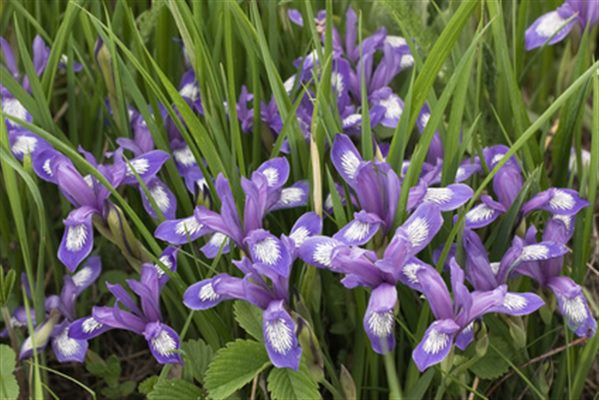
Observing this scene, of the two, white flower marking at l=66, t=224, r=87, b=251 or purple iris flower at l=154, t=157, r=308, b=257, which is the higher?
purple iris flower at l=154, t=157, r=308, b=257

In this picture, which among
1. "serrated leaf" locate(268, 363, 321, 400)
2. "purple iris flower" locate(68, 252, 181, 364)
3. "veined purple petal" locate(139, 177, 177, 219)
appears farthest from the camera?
"veined purple petal" locate(139, 177, 177, 219)

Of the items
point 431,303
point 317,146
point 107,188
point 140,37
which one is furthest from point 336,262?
point 140,37

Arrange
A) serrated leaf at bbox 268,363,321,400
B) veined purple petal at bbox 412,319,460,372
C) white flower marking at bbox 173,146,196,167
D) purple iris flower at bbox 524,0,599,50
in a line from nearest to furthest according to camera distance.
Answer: veined purple petal at bbox 412,319,460,372 → serrated leaf at bbox 268,363,321,400 → white flower marking at bbox 173,146,196,167 → purple iris flower at bbox 524,0,599,50

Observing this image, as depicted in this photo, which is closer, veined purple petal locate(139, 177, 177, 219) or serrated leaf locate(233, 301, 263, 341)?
serrated leaf locate(233, 301, 263, 341)

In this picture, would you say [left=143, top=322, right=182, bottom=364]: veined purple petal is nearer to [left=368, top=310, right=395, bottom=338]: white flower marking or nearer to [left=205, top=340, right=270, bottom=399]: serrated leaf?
[left=205, top=340, right=270, bottom=399]: serrated leaf

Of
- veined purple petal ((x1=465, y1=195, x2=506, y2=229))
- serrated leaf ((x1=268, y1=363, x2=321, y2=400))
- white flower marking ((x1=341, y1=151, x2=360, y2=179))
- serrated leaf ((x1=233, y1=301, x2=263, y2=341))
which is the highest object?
white flower marking ((x1=341, y1=151, x2=360, y2=179))

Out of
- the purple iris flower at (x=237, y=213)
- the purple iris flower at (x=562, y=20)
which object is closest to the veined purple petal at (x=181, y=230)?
the purple iris flower at (x=237, y=213)

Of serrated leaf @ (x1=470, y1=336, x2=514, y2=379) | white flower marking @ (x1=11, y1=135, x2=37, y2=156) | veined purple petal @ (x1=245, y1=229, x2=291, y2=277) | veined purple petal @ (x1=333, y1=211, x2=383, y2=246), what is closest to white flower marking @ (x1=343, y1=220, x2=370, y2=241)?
veined purple petal @ (x1=333, y1=211, x2=383, y2=246)

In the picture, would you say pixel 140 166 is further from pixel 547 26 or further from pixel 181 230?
pixel 547 26
